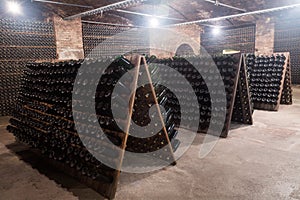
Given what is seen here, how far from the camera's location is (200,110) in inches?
165

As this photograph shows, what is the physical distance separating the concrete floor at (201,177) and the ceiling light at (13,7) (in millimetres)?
3956

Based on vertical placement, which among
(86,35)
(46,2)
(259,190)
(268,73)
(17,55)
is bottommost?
(259,190)

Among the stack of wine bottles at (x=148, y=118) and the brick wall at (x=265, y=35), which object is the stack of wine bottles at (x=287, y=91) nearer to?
the brick wall at (x=265, y=35)

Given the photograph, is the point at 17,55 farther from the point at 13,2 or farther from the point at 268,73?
the point at 268,73

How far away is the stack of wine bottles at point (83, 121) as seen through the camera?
234 centimetres

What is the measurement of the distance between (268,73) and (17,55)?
6.42 meters

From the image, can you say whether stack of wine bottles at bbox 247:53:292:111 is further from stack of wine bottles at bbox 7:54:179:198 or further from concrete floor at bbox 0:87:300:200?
stack of wine bottles at bbox 7:54:179:198

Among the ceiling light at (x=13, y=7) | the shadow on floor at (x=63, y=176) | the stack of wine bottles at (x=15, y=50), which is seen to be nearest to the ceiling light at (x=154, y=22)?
the stack of wine bottles at (x=15, y=50)

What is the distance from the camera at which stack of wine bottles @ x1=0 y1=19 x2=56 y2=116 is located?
6.02 metres

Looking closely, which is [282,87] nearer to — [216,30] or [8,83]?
[216,30]

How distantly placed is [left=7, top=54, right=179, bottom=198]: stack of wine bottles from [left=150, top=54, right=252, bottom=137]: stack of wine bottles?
1.25m

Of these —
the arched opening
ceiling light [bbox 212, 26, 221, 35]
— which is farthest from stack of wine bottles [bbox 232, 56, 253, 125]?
ceiling light [bbox 212, 26, 221, 35]

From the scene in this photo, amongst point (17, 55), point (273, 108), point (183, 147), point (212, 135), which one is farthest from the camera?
point (17, 55)

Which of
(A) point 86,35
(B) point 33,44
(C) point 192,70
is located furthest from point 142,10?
(C) point 192,70
